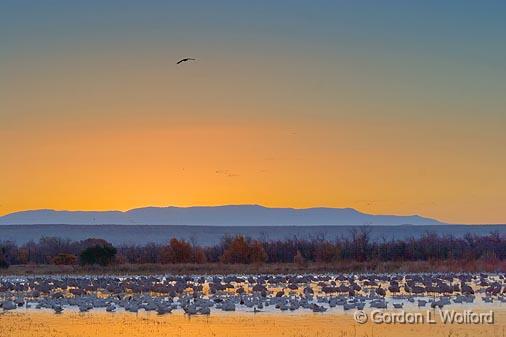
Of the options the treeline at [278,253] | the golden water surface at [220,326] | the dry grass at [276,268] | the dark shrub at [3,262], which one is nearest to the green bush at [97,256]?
the treeline at [278,253]

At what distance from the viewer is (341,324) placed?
2402cm

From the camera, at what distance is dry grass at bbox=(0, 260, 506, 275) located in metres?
46.1

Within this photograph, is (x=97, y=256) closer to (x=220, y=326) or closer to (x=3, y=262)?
(x=3, y=262)

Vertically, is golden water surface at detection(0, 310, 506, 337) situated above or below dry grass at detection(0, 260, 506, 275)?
below

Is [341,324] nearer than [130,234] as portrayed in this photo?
Yes

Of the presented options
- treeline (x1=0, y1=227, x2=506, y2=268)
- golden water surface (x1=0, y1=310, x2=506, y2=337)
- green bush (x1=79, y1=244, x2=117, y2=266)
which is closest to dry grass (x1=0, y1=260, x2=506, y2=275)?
green bush (x1=79, y1=244, x2=117, y2=266)

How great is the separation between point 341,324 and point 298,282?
14.2m

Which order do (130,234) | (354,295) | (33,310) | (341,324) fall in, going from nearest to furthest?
1. (341,324)
2. (33,310)
3. (354,295)
4. (130,234)

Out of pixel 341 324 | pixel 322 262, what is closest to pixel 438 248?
pixel 322 262

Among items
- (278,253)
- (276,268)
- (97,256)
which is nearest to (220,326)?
(276,268)

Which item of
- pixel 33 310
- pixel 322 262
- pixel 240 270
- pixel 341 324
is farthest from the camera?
pixel 322 262

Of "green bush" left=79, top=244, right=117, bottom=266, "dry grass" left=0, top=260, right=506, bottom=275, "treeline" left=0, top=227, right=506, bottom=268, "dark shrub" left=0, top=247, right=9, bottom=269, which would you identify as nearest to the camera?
"dry grass" left=0, top=260, right=506, bottom=275

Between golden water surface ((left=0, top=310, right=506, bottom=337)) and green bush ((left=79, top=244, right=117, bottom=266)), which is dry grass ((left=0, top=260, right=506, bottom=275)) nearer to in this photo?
green bush ((left=79, top=244, right=117, bottom=266))

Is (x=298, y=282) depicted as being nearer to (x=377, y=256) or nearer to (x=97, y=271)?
(x=97, y=271)
